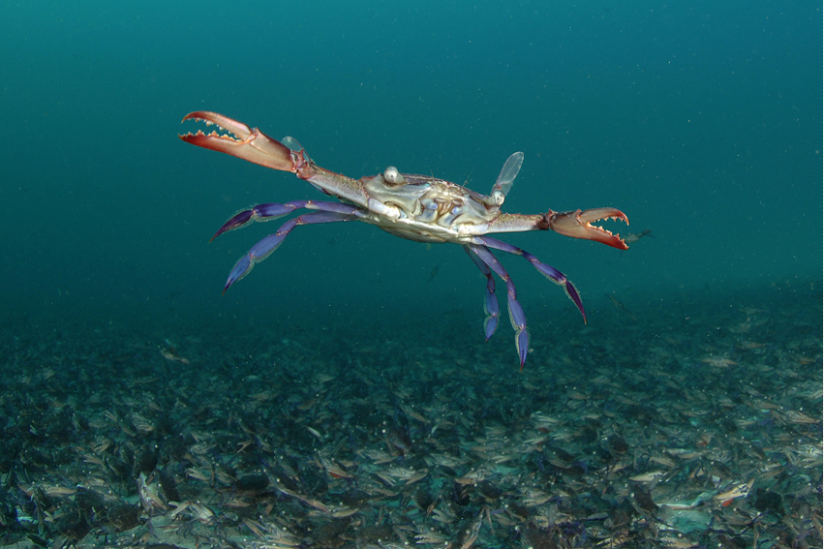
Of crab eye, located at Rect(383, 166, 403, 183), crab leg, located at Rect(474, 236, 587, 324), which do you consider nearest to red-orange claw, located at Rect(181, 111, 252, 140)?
crab eye, located at Rect(383, 166, 403, 183)

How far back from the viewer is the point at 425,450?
15.1 feet

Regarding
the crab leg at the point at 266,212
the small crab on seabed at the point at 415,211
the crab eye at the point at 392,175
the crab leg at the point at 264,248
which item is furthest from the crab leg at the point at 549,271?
the crab leg at the point at 266,212

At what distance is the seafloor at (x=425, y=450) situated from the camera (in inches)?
131

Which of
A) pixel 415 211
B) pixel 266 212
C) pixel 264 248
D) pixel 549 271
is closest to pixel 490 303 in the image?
pixel 549 271

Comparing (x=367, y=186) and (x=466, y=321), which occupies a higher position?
(x=367, y=186)

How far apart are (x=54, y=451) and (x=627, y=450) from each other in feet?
18.5

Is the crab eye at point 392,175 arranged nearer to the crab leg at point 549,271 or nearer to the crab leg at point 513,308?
the crab leg at point 549,271

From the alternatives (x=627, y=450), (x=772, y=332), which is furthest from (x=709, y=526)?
(x=772, y=332)

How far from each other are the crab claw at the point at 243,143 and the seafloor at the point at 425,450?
2732 millimetres

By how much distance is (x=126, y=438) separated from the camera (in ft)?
15.5

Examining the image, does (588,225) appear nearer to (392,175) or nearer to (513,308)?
(513,308)

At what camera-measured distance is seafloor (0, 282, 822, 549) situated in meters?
3.34

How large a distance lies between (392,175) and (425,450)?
282 centimetres

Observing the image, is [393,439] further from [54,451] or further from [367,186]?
[54,451]
